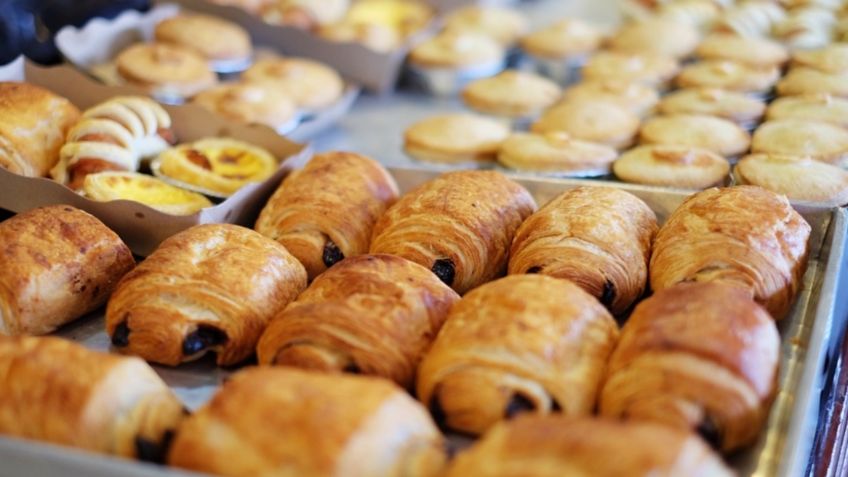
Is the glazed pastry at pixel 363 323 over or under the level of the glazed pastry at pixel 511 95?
over

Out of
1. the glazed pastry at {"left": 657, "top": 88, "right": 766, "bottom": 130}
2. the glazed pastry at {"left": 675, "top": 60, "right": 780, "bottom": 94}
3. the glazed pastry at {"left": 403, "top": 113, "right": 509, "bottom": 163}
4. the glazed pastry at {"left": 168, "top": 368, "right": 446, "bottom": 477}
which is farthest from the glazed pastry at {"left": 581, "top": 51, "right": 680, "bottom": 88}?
the glazed pastry at {"left": 168, "top": 368, "right": 446, "bottom": 477}

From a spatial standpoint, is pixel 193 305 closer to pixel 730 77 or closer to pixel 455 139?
pixel 455 139

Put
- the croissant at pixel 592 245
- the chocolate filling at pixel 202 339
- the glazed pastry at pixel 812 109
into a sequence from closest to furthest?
the chocolate filling at pixel 202 339, the croissant at pixel 592 245, the glazed pastry at pixel 812 109

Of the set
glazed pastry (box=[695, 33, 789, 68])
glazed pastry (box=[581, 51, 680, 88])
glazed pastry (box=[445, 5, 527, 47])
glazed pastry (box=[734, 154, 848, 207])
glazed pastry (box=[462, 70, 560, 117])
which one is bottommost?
glazed pastry (box=[445, 5, 527, 47])

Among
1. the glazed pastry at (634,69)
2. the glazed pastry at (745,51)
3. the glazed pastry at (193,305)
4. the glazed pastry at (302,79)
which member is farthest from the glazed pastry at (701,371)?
the glazed pastry at (745,51)

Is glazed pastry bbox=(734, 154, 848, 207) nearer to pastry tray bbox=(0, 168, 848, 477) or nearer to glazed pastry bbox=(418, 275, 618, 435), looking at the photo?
pastry tray bbox=(0, 168, 848, 477)

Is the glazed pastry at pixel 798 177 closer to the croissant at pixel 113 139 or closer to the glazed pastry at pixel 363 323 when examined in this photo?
the glazed pastry at pixel 363 323

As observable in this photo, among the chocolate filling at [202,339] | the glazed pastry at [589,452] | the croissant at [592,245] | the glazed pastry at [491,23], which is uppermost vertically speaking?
the glazed pastry at [589,452]

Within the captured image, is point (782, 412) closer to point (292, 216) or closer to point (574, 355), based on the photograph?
point (574, 355)
